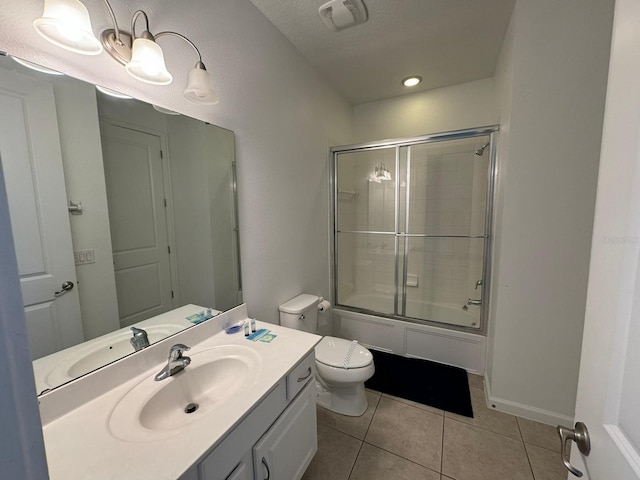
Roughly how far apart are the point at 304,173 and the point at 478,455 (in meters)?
2.19

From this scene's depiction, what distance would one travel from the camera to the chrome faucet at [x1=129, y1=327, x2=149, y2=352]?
42.3 inches

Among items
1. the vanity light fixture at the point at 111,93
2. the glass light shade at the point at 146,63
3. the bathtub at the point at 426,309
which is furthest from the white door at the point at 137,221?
the bathtub at the point at 426,309

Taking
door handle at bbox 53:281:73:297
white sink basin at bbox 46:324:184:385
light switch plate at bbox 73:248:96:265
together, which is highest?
light switch plate at bbox 73:248:96:265

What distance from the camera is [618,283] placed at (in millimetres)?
488

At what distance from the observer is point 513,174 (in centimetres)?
164

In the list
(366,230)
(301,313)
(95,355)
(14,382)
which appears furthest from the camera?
(366,230)

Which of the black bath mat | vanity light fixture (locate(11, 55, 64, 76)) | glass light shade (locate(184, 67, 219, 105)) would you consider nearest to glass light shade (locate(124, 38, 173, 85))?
glass light shade (locate(184, 67, 219, 105))

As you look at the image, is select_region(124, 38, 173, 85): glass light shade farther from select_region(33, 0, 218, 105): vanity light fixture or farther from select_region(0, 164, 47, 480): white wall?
select_region(0, 164, 47, 480): white wall

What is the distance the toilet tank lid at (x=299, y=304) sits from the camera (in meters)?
1.90

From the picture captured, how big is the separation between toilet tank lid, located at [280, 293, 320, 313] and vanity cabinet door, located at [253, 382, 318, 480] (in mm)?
645

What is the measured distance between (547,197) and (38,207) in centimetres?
239

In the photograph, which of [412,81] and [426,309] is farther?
[426,309]

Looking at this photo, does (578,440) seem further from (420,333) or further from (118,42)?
(420,333)

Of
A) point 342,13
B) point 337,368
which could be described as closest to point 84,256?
point 337,368
